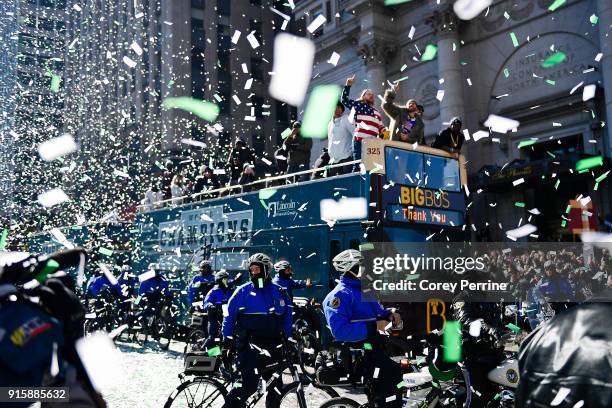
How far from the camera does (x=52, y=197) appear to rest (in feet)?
248

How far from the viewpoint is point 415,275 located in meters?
10.3

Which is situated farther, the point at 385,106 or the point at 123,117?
the point at 123,117

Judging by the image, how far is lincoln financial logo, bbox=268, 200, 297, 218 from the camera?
38.8ft

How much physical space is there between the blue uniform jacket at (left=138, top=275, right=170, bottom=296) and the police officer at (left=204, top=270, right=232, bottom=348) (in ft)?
13.0

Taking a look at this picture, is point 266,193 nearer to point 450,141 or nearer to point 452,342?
point 450,141

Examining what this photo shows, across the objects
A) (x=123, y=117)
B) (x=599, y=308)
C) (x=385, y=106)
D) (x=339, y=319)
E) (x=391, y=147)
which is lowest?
(x=339, y=319)

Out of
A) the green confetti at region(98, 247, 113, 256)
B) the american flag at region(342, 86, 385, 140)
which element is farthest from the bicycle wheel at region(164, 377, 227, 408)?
the green confetti at region(98, 247, 113, 256)

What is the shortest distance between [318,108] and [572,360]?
3540 cm

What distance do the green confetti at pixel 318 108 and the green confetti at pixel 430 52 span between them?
6896 mm

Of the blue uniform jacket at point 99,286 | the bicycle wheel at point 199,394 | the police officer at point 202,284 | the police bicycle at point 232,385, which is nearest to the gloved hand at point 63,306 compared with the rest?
the police bicycle at point 232,385

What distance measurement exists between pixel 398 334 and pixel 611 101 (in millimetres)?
12835

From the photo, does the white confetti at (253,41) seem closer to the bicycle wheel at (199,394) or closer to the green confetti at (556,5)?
the green confetti at (556,5)

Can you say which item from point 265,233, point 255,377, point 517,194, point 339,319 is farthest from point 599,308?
point 517,194

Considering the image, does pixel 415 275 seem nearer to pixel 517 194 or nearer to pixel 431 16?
pixel 517 194
